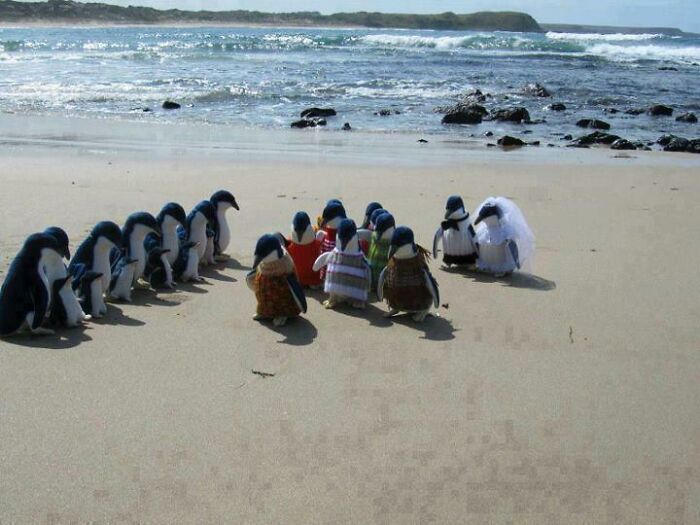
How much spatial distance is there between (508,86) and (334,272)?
2132cm

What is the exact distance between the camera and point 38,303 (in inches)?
181

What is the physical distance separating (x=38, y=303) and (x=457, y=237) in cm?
293

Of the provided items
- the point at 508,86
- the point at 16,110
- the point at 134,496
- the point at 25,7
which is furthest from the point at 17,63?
the point at 25,7

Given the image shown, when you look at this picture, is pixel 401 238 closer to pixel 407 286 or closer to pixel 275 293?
pixel 407 286

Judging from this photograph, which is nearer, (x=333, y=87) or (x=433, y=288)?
(x=433, y=288)

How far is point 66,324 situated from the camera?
4785mm

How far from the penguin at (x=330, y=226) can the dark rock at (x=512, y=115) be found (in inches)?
468

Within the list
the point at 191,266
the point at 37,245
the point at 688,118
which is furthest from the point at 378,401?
the point at 688,118

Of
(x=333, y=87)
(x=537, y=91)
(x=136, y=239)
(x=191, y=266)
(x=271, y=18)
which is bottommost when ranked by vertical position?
(x=191, y=266)

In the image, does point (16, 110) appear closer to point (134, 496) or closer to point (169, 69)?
point (169, 69)

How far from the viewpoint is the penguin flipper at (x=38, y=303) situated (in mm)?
4590

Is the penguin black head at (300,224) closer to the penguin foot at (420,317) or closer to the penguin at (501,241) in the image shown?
the penguin foot at (420,317)

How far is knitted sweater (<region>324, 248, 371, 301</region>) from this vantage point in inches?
208

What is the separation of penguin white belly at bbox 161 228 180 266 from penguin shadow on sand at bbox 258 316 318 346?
3.60 feet
